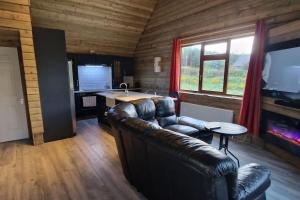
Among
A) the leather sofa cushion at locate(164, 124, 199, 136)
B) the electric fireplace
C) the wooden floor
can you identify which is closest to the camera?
the wooden floor

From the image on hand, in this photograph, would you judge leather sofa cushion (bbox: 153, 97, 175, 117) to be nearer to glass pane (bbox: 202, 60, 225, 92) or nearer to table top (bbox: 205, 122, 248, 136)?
table top (bbox: 205, 122, 248, 136)

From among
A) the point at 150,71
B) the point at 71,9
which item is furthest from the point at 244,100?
the point at 71,9

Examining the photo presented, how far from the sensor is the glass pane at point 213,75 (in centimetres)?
432

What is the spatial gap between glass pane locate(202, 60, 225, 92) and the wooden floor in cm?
137

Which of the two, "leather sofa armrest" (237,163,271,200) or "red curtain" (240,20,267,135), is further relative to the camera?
"red curtain" (240,20,267,135)

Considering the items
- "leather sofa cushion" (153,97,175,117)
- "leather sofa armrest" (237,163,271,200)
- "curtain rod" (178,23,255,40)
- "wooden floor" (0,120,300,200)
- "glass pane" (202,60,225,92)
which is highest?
"curtain rod" (178,23,255,40)

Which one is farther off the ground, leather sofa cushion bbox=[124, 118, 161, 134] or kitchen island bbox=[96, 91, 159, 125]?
leather sofa cushion bbox=[124, 118, 161, 134]

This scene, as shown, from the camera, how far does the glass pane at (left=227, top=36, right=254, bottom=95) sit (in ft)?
12.4

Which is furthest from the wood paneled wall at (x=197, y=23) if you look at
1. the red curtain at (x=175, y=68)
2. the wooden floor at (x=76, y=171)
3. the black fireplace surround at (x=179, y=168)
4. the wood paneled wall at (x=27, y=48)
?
the wood paneled wall at (x=27, y=48)

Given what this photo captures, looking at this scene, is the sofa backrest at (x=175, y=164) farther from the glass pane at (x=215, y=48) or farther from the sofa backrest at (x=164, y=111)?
the glass pane at (x=215, y=48)

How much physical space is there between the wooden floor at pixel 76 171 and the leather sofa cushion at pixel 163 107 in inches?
45.2

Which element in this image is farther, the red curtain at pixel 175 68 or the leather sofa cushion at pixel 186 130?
the red curtain at pixel 175 68

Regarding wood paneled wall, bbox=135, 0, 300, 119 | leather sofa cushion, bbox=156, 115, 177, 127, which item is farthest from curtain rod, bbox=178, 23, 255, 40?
leather sofa cushion, bbox=156, 115, 177, 127

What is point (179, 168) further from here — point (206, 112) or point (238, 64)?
point (238, 64)
